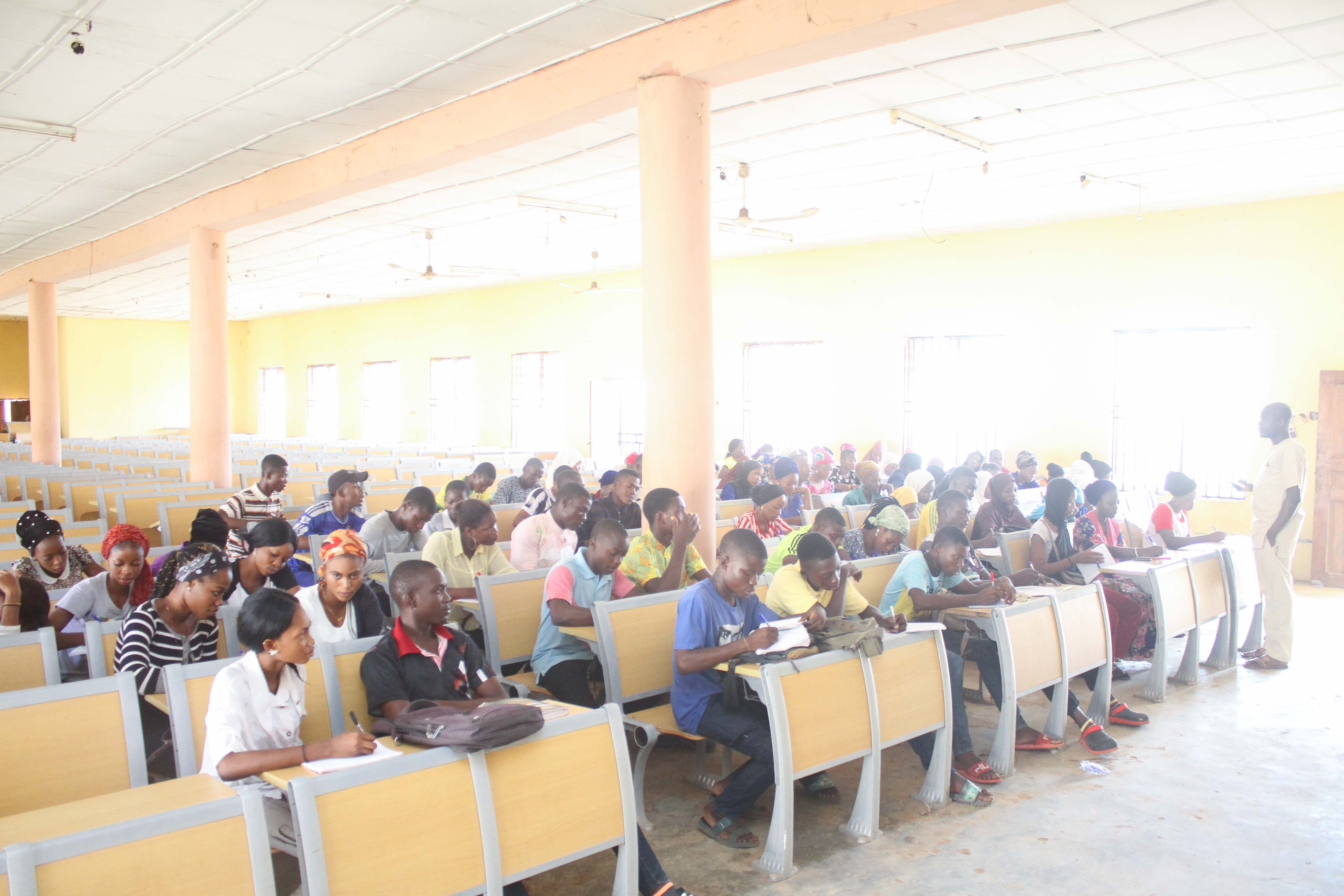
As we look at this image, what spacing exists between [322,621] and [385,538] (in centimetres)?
228

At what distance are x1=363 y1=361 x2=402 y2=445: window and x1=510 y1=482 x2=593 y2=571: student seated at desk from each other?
16.5 m

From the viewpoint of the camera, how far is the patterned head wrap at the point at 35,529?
479 centimetres

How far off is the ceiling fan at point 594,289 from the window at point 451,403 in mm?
3787

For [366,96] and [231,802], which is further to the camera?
[366,96]

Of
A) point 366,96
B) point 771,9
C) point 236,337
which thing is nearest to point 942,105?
point 771,9

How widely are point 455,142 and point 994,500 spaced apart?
480 cm

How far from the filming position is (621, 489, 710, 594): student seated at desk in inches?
197

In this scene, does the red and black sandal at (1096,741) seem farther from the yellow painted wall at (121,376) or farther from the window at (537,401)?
the yellow painted wall at (121,376)

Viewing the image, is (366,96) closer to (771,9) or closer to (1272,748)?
(771,9)

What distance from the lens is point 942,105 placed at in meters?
7.11

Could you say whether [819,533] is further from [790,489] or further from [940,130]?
[940,130]

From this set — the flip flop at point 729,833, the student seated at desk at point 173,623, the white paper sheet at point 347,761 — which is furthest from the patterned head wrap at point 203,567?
the flip flop at point 729,833

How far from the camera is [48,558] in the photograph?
15.5ft

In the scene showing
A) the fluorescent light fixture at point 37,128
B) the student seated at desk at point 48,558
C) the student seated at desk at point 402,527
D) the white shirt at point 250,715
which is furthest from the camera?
the fluorescent light fixture at point 37,128
